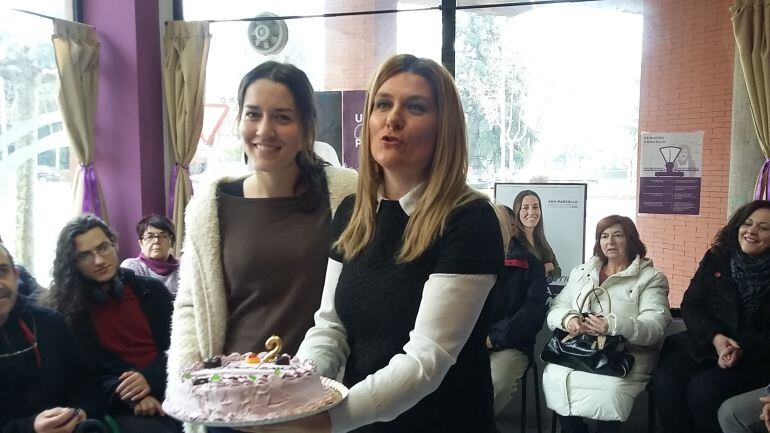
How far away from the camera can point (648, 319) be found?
125 inches

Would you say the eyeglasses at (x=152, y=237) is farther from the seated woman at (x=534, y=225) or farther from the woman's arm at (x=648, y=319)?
the woman's arm at (x=648, y=319)

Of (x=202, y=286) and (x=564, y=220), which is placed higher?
(x=202, y=286)

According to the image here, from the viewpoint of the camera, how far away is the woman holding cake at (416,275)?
104 cm

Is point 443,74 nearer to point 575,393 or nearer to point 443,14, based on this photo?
point 575,393

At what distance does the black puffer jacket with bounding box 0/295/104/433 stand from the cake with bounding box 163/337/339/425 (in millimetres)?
1475

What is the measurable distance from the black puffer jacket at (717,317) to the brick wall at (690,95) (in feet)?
3.08

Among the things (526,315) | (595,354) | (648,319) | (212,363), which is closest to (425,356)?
(212,363)

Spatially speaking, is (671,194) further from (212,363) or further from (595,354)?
(212,363)

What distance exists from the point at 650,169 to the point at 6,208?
4.34 meters

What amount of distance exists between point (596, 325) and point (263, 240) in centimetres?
227

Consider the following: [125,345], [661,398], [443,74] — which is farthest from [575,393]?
[443,74]

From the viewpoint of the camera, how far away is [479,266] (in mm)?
1051

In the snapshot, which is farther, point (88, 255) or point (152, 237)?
point (152, 237)

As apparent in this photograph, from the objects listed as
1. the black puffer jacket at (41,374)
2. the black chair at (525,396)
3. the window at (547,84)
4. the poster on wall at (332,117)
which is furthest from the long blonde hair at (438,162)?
the poster on wall at (332,117)
